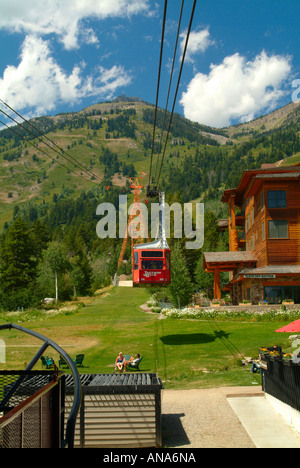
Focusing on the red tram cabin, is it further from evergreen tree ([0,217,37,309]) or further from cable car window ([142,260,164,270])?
evergreen tree ([0,217,37,309])

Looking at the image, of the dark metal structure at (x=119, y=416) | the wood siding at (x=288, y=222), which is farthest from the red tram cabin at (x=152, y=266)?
the wood siding at (x=288, y=222)

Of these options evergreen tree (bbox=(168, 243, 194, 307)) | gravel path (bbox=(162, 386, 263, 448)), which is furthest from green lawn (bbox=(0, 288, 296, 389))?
evergreen tree (bbox=(168, 243, 194, 307))

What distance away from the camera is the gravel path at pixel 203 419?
10086mm

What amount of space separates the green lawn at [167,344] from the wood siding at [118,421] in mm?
7072

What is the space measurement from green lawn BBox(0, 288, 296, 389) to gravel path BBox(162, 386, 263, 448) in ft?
5.38

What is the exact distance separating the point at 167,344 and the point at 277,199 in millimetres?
19978

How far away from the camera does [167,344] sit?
2567 centimetres

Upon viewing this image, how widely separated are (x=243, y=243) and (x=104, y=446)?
46.0 meters

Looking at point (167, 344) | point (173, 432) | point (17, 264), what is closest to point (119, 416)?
point (173, 432)

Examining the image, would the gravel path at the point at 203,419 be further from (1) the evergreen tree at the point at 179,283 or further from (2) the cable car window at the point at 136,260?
(1) the evergreen tree at the point at 179,283

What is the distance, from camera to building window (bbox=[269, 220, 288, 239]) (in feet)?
125

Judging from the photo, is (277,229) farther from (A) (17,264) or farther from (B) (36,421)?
(B) (36,421)

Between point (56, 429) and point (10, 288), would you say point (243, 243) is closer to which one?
point (10, 288)

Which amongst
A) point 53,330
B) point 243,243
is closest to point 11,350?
point 53,330
